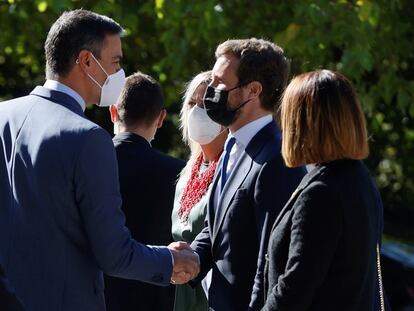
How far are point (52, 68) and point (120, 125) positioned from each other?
129cm

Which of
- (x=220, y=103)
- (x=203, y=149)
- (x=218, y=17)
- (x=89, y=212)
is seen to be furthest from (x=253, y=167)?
(x=218, y=17)

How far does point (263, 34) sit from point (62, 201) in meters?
5.55

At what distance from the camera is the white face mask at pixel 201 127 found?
4.75 metres

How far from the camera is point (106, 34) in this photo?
402 cm

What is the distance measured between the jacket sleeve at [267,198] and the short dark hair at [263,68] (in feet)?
1.26

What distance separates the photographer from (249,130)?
4.06 metres

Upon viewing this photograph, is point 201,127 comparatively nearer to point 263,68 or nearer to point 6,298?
point 263,68

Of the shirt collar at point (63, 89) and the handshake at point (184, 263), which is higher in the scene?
the shirt collar at point (63, 89)

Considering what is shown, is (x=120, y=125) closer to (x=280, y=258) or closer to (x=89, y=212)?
(x=89, y=212)

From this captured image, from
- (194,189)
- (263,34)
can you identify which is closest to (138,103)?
(194,189)

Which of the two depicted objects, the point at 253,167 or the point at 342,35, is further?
the point at 342,35

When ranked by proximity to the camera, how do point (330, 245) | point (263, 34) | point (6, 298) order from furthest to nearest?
point (263, 34) < point (330, 245) < point (6, 298)

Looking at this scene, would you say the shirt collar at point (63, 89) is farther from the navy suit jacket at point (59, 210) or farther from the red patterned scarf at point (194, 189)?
the red patterned scarf at point (194, 189)

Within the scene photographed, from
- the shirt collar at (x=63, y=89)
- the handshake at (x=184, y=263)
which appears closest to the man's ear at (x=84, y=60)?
the shirt collar at (x=63, y=89)
